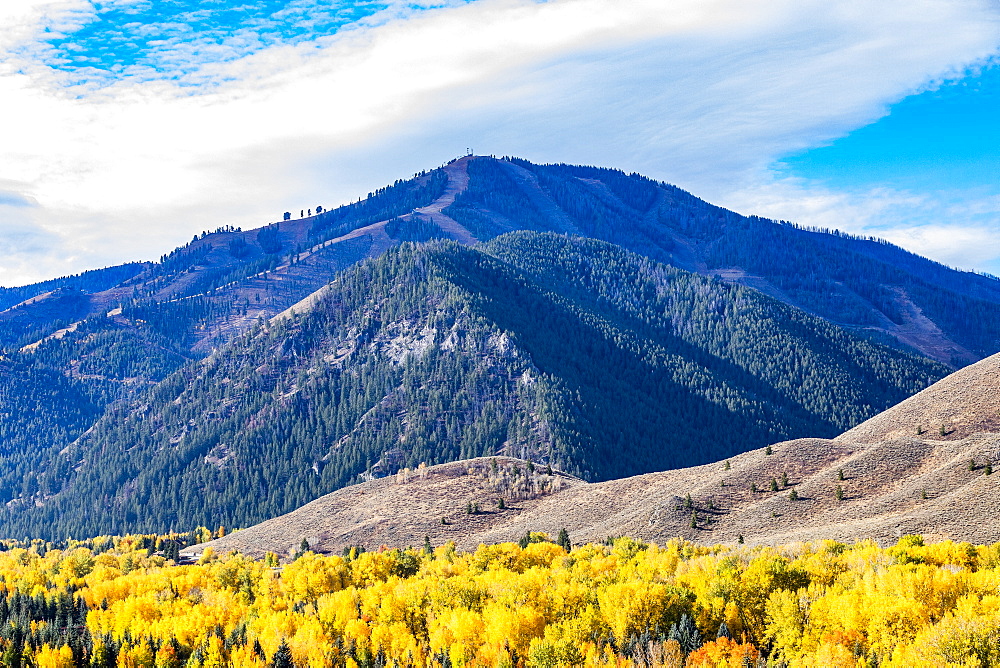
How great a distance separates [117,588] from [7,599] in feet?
42.8

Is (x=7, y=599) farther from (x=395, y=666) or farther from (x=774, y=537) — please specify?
(x=774, y=537)

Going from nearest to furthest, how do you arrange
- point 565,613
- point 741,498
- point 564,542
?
point 565,613, point 564,542, point 741,498

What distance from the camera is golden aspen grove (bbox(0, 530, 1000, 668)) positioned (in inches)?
2623

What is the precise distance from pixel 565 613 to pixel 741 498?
6004cm

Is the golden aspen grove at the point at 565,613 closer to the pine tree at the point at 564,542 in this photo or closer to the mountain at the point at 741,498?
the pine tree at the point at 564,542

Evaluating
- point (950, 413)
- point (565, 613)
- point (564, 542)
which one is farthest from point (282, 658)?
point (950, 413)

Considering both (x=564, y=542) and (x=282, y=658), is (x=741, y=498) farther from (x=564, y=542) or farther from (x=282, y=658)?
(x=282, y=658)

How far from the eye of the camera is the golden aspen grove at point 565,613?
66.6m

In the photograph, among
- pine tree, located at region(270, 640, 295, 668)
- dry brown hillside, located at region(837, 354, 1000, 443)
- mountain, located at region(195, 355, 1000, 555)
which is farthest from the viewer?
dry brown hillside, located at region(837, 354, 1000, 443)

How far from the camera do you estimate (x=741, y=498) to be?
13288 cm

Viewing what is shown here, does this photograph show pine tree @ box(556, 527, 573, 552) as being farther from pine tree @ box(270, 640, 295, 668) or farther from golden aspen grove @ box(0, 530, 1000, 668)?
pine tree @ box(270, 640, 295, 668)

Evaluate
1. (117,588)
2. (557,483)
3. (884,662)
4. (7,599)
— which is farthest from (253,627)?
(557,483)

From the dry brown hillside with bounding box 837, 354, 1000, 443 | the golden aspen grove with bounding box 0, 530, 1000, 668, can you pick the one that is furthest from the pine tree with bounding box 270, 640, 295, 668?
the dry brown hillside with bounding box 837, 354, 1000, 443

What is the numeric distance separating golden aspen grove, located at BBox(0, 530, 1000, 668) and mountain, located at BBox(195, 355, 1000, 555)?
42.7 ft
